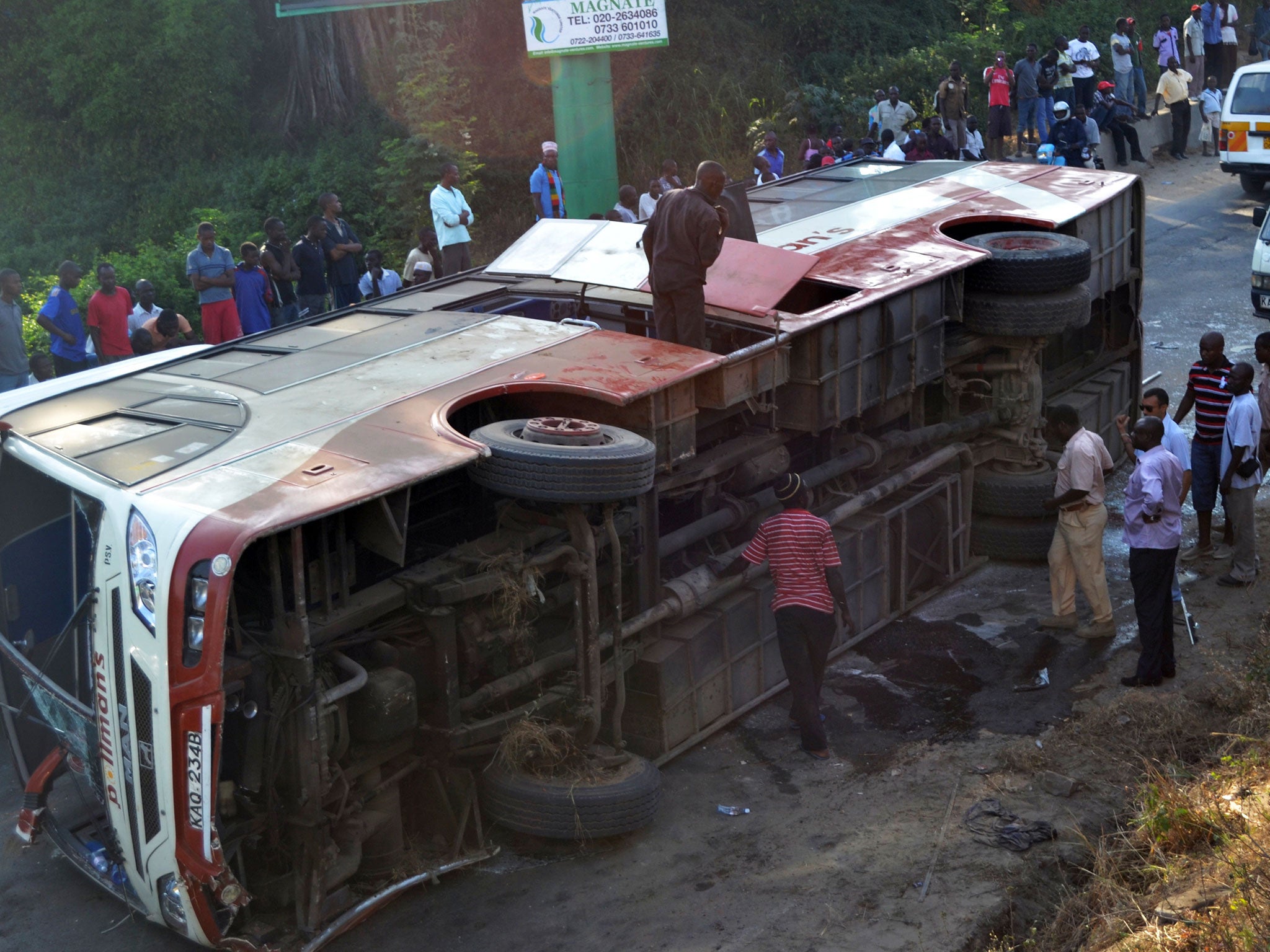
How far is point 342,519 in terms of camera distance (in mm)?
6082

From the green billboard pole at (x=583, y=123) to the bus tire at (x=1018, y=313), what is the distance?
22.4ft

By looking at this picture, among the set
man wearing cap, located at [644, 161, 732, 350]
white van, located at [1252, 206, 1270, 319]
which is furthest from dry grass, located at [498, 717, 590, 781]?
white van, located at [1252, 206, 1270, 319]

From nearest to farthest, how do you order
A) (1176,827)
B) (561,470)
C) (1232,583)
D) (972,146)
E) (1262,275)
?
(1176,827), (561,470), (1232,583), (1262,275), (972,146)

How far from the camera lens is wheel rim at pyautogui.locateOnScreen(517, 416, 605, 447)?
647 centimetres

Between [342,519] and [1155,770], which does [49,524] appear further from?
[1155,770]

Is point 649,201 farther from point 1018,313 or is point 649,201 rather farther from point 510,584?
point 510,584

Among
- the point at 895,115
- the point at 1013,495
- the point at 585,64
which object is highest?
the point at 585,64

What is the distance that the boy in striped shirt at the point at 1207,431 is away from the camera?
384 inches

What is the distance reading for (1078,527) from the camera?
8844mm

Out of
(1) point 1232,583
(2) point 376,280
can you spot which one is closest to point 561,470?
(1) point 1232,583

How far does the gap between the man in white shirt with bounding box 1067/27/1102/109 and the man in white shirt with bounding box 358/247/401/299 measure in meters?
12.9

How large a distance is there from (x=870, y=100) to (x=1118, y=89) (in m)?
4.17

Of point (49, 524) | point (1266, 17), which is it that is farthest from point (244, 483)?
point (1266, 17)

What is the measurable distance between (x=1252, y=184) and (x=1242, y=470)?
14099 mm
